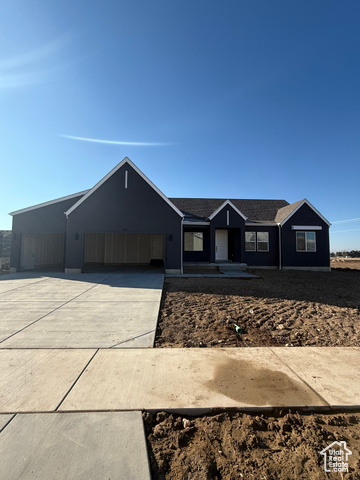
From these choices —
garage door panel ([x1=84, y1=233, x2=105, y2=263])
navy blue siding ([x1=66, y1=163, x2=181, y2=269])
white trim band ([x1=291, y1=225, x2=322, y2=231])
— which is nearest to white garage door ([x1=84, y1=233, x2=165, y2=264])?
garage door panel ([x1=84, y1=233, x2=105, y2=263])

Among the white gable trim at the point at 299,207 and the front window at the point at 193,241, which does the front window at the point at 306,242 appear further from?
the front window at the point at 193,241

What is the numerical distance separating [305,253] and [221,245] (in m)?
6.23

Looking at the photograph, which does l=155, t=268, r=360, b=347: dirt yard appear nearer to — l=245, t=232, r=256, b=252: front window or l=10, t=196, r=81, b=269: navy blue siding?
l=245, t=232, r=256, b=252: front window

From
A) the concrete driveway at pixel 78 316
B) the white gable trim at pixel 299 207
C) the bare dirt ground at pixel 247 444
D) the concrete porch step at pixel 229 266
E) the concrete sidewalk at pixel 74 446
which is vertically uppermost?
the white gable trim at pixel 299 207

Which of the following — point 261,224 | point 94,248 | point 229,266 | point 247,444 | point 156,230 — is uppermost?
point 261,224

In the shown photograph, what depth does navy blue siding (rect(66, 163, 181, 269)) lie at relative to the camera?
1470 centimetres

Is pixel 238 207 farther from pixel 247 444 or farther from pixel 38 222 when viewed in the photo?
pixel 247 444

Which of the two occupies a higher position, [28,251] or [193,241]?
[193,241]

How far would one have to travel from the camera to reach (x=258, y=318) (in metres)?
6.06

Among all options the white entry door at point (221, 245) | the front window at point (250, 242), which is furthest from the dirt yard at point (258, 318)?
the white entry door at point (221, 245)

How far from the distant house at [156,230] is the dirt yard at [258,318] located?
22.5ft

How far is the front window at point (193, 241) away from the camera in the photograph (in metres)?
18.5

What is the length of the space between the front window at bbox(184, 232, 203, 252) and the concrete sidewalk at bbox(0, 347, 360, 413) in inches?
559

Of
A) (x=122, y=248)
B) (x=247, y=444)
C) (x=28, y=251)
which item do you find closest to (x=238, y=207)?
(x=122, y=248)
